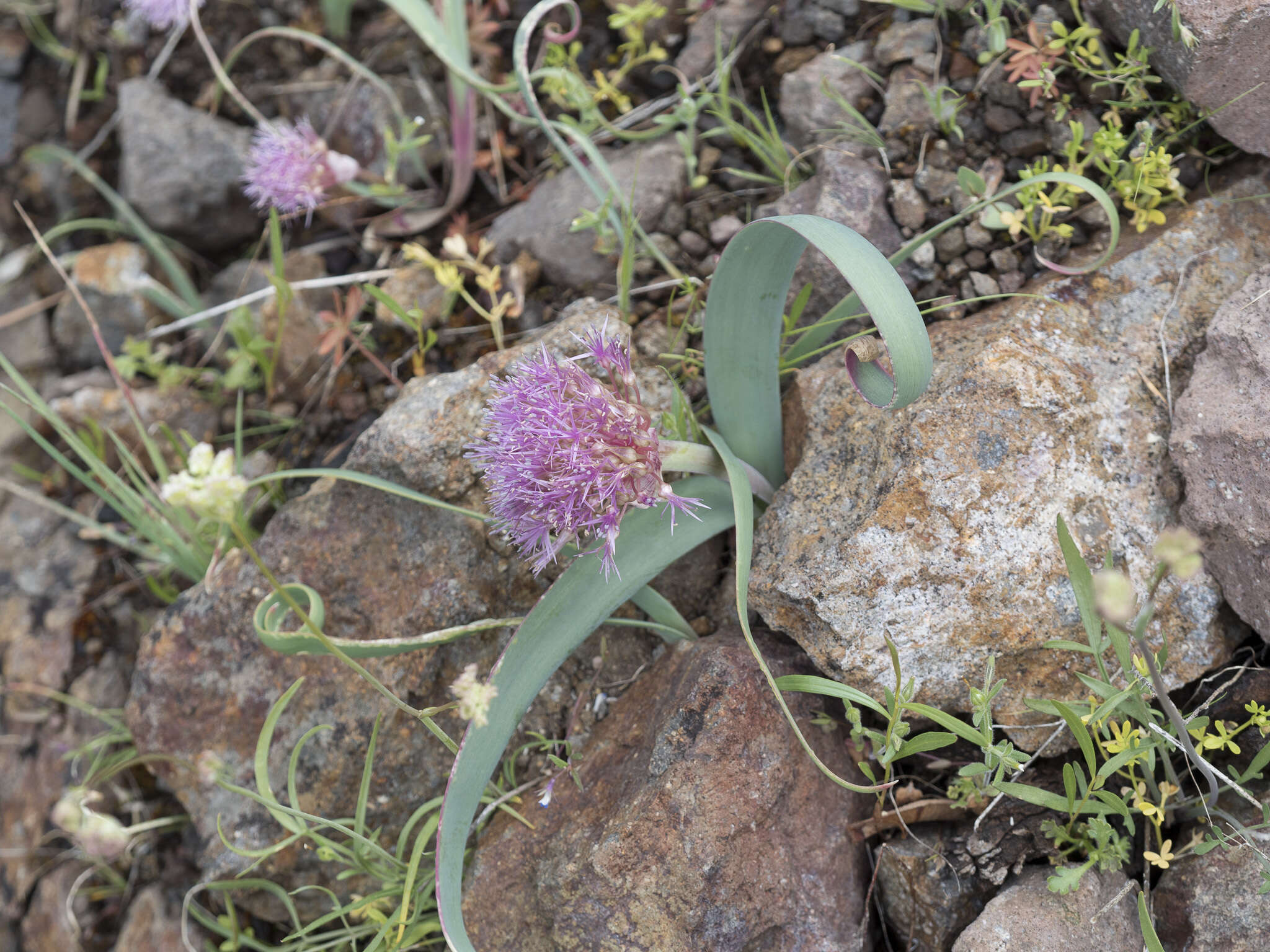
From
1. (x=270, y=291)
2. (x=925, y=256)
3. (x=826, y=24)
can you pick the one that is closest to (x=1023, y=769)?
(x=925, y=256)

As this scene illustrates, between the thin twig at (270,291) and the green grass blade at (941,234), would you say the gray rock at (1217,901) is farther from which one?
the thin twig at (270,291)

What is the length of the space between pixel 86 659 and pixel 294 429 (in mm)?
1010

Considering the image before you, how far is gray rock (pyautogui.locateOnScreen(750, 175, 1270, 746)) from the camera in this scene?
68.4 inches

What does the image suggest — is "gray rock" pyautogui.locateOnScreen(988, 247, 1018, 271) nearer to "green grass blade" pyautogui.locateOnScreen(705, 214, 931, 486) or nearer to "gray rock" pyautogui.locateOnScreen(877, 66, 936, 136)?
"gray rock" pyautogui.locateOnScreen(877, 66, 936, 136)

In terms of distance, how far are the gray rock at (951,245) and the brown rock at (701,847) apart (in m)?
1.05

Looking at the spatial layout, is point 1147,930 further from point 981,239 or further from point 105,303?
point 105,303

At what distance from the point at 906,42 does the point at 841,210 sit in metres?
0.57

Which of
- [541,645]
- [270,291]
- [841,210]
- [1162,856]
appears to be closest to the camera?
[1162,856]

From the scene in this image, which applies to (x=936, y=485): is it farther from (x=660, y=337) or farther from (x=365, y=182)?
(x=365, y=182)

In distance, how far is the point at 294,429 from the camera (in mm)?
2756

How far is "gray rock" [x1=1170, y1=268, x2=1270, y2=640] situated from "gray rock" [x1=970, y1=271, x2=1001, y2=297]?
1.52 feet

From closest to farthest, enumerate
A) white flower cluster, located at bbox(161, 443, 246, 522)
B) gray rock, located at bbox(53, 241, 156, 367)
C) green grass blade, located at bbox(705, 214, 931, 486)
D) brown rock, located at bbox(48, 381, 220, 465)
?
white flower cluster, located at bbox(161, 443, 246, 522), green grass blade, located at bbox(705, 214, 931, 486), brown rock, located at bbox(48, 381, 220, 465), gray rock, located at bbox(53, 241, 156, 367)

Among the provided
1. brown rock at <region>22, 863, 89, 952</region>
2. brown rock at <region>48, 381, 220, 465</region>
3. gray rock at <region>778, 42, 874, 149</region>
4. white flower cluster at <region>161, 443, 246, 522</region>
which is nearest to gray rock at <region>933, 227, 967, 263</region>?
gray rock at <region>778, 42, 874, 149</region>

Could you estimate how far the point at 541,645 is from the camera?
1.79 m
